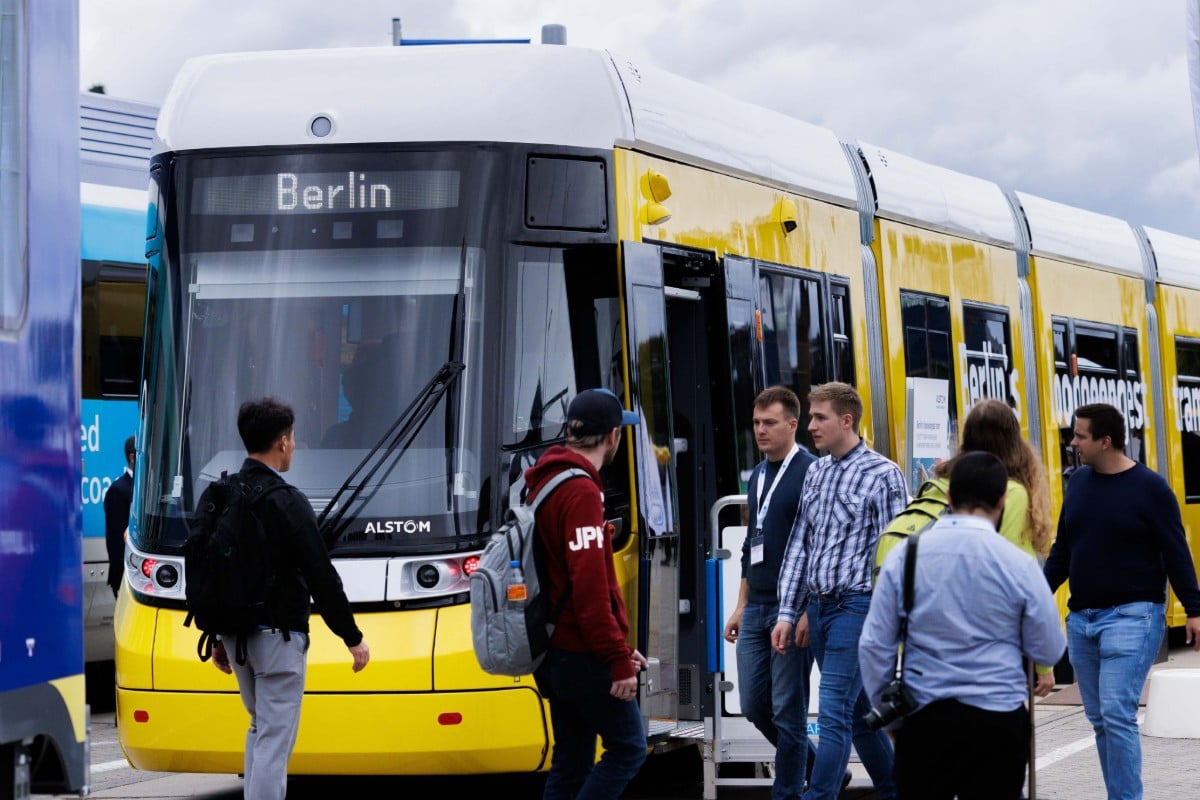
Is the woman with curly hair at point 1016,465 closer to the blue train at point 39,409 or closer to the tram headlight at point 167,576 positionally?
the blue train at point 39,409

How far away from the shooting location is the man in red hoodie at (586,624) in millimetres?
6344

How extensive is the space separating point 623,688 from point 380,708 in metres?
1.85

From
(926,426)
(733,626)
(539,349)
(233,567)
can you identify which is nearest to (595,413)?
(233,567)

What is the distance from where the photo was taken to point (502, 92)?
28.2 feet

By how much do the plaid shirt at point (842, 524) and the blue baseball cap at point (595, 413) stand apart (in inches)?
53.8

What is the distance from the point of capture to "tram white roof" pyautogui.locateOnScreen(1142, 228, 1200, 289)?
16812mm

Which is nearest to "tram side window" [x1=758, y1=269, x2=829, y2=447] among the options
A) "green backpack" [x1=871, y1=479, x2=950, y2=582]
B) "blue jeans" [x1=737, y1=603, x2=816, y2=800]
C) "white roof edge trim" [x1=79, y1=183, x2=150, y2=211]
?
"blue jeans" [x1=737, y1=603, x2=816, y2=800]

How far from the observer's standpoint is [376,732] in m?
8.00

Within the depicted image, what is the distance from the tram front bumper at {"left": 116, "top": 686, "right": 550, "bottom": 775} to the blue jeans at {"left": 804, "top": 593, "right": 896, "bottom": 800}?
3.84 ft

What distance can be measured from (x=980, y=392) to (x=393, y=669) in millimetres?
6024

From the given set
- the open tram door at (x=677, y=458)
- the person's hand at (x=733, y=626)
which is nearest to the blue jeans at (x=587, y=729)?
the person's hand at (x=733, y=626)

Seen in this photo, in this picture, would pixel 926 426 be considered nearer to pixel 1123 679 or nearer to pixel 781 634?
pixel 1123 679

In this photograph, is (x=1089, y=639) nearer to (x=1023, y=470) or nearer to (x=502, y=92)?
(x=1023, y=470)

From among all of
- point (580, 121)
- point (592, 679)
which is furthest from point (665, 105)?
point (592, 679)
